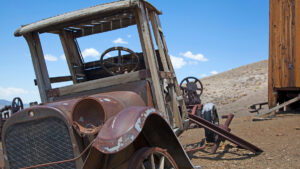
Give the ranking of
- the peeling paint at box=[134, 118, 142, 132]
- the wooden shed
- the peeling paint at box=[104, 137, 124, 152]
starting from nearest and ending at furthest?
the peeling paint at box=[104, 137, 124, 152] < the peeling paint at box=[134, 118, 142, 132] < the wooden shed

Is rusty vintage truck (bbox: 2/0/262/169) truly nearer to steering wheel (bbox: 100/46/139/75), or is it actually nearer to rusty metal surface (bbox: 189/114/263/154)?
steering wheel (bbox: 100/46/139/75)

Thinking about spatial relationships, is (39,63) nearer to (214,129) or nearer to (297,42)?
(214,129)

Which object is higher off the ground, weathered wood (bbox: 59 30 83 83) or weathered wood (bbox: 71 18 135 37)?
weathered wood (bbox: 71 18 135 37)

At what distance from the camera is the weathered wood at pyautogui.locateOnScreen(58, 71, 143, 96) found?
3.78 m

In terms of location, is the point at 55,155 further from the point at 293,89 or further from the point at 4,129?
the point at 293,89

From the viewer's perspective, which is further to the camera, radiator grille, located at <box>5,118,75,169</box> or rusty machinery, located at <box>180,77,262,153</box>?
rusty machinery, located at <box>180,77,262,153</box>

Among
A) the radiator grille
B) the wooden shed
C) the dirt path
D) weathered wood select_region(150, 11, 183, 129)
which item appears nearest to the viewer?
the radiator grille

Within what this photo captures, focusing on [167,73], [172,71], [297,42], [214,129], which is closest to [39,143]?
[167,73]

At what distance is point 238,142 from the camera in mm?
4645

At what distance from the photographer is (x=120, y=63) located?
4316mm

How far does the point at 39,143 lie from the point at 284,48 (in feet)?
26.7

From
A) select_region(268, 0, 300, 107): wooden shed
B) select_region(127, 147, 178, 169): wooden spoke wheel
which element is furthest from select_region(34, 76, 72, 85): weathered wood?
select_region(268, 0, 300, 107): wooden shed

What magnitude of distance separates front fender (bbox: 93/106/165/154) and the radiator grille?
0.47 metres

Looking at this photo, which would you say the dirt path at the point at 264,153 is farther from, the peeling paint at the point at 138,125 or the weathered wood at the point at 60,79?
the weathered wood at the point at 60,79
